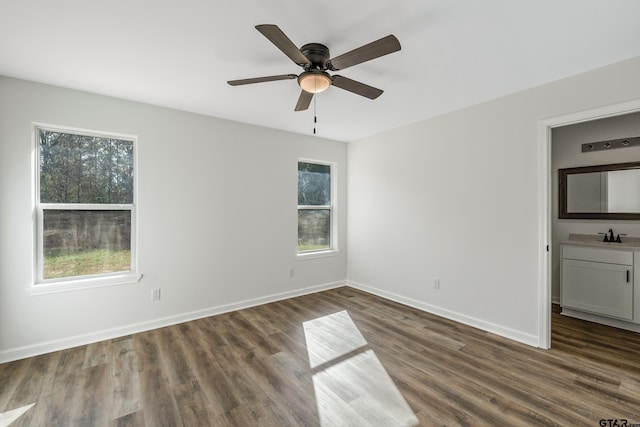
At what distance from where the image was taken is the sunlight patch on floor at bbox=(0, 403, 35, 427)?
5.84 feet

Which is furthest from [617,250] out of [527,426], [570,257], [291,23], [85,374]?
[85,374]

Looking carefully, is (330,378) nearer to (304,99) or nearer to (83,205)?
(304,99)

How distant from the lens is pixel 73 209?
112 inches

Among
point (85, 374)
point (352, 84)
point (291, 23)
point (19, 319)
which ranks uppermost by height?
point (291, 23)

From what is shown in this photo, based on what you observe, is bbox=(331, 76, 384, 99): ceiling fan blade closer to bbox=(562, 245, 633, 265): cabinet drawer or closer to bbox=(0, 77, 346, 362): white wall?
bbox=(0, 77, 346, 362): white wall

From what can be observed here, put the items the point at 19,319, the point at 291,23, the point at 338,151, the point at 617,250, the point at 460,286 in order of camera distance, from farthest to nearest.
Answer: the point at 338,151
the point at 460,286
the point at 617,250
the point at 19,319
the point at 291,23

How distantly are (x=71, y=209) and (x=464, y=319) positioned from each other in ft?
14.3

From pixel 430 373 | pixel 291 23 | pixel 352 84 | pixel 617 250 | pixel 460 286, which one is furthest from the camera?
pixel 460 286

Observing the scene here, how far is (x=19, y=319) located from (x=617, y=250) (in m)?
6.03

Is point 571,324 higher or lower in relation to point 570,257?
lower

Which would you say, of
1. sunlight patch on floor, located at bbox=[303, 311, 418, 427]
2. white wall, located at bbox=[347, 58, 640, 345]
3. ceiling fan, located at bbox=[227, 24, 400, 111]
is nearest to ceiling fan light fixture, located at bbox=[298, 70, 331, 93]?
ceiling fan, located at bbox=[227, 24, 400, 111]

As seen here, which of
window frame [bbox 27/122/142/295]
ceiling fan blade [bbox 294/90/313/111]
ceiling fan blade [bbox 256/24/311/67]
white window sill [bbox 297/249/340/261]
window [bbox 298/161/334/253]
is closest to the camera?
ceiling fan blade [bbox 256/24/311/67]

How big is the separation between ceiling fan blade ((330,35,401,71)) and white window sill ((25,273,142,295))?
2.93 m

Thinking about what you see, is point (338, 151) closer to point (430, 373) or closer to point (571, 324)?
point (430, 373)
